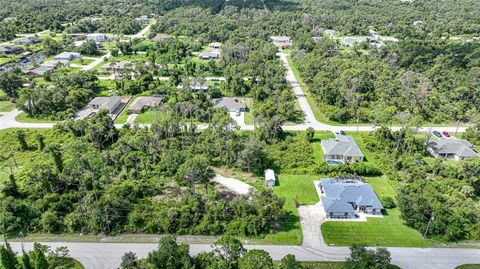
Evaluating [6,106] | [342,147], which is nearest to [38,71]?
[6,106]

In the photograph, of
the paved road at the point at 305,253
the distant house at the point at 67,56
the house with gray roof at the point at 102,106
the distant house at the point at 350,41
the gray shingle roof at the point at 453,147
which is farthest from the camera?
the distant house at the point at 350,41

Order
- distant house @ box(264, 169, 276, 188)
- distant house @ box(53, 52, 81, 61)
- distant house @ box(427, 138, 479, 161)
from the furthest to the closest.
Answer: distant house @ box(53, 52, 81, 61), distant house @ box(427, 138, 479, 161), distant house @ box(264, 169, 276, 188)

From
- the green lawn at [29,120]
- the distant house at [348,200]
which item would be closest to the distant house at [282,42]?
the green lawn at [29,120]

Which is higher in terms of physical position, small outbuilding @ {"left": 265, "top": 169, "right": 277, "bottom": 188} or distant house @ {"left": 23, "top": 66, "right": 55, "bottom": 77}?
distant house @ {"left": 23, "top": 66, "right": 55, "bottom": 77}

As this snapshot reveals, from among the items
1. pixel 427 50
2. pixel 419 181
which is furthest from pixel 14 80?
pixel 427 50

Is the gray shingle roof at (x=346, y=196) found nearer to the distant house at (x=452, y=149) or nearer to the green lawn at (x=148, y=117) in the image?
the distant house at (x=452, y=149)

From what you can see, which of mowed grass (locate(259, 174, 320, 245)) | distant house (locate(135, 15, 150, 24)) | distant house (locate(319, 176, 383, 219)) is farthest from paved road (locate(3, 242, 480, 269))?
distant house (locate(135, 15, 150, 24))

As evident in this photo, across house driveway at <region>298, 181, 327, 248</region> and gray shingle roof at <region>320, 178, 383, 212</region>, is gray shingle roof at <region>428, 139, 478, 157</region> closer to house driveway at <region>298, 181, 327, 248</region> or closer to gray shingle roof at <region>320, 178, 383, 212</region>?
gray shingle roof at <region>320, 178, 383, 212</region>
